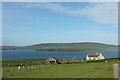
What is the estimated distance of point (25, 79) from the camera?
77.3ft

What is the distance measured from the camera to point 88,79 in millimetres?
22266

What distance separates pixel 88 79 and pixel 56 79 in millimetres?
4243

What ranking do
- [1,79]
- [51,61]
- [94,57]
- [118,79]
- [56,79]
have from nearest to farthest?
[118,79] → [56,79] → [1,79] → [51,61] → [94,57]

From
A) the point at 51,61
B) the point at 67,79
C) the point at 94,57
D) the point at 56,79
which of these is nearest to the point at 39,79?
the point at 56,79

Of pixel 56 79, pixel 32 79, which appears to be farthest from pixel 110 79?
pixel 32 79

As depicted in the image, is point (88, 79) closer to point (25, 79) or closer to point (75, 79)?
point (75, 79)

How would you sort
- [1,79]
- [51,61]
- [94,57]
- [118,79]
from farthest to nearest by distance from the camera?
[94,57], [51,61], [1,79], [118,79]

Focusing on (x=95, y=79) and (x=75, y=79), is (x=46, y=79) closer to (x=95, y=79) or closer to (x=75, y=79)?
(x=75, y=79)

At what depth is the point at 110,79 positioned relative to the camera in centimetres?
2191

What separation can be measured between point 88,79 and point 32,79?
25.1 ft

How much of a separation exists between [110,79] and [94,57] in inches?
3574

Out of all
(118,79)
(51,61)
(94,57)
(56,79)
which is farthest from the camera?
(94,57)

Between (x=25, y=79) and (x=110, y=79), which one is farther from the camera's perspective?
(x=25, y=79)

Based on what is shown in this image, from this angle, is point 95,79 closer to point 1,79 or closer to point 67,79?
point 67,79
